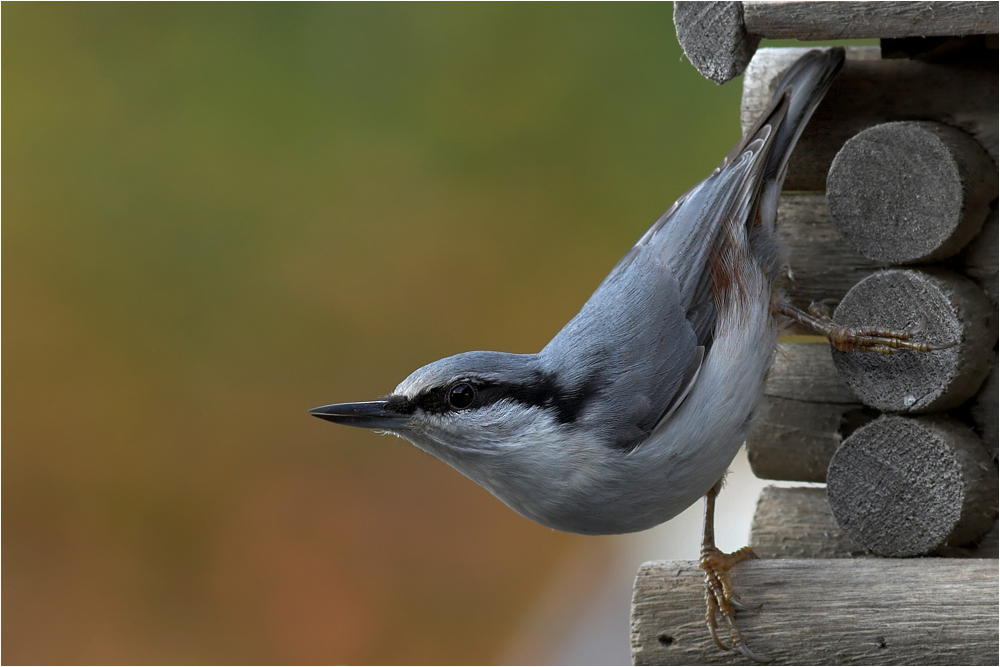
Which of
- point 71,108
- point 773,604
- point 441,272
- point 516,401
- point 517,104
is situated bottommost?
point 773,604

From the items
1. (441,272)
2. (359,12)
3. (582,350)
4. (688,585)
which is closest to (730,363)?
(582,350)

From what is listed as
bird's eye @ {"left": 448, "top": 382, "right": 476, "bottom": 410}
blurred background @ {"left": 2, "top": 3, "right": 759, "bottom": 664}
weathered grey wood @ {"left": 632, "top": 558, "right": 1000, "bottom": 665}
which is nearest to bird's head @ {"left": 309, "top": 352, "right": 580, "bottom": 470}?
bird's eye @ {"left": 448, "top": 382, "right": 476, "bottom": 410}

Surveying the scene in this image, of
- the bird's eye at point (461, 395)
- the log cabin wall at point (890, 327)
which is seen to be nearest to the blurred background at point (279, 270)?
the log cabin wall at point (890, 327)

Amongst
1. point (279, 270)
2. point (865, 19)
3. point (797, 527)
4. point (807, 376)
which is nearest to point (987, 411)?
point (807, 376)

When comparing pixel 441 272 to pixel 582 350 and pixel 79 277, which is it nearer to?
pixel 79 277

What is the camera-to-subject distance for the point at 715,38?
5.21ft

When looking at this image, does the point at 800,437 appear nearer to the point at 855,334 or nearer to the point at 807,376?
the point at 807,376

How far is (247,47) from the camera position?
2.84 m

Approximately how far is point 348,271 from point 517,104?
69 centimetres

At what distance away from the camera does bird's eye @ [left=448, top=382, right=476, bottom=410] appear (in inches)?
53.1

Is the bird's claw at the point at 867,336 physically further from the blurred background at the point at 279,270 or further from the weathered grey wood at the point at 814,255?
the blurred background at the point at 279,270

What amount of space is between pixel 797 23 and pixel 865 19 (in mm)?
101

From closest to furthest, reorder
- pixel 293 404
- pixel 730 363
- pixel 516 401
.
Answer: pixel 516 401 → pixel 730 363 → pixel 293 404

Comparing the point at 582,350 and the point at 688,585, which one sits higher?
the point at 582,350
